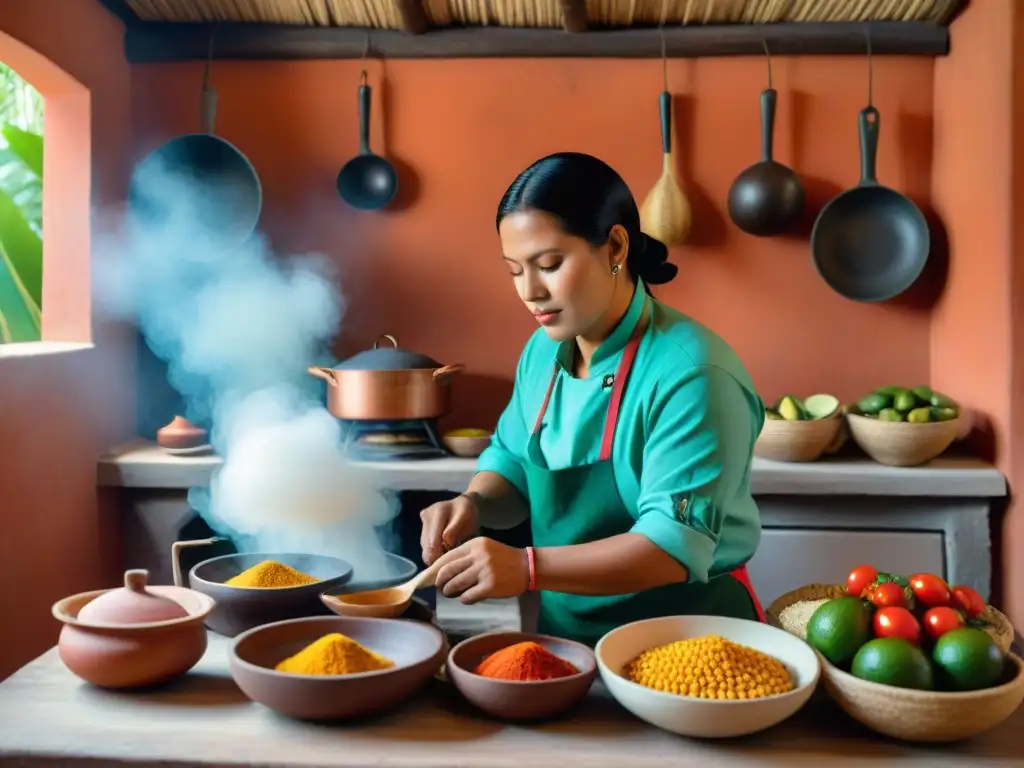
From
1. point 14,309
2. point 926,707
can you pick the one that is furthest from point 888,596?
point 14,309

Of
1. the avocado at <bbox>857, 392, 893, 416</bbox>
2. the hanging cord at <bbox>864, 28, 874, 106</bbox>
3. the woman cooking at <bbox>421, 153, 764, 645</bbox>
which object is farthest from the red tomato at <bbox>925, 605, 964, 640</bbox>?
the hanging cord at <bbox>864, 28, 874, 106</bbox>

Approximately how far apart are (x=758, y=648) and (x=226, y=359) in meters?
2.47

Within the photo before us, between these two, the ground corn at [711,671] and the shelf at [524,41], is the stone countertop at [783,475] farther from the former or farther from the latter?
the ground corn at [711,671]

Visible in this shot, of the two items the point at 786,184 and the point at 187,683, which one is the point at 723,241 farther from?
the point at 187,683

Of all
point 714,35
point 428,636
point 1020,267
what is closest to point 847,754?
point 428,636

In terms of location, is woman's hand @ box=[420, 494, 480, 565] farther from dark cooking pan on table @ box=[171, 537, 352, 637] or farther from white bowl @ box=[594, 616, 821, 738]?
white bowl @ box=[594, 616, 821, 738]

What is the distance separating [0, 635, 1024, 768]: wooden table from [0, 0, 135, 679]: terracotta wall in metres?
1.44

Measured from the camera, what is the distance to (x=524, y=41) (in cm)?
335

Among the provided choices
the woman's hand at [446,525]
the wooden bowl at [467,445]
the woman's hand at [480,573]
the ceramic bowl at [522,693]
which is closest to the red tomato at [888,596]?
the ceramic bowl at [522,693]

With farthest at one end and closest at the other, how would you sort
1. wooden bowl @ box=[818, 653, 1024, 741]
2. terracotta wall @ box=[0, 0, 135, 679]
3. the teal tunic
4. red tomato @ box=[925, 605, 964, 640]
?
terracotta wall @ box=[0, 0, 135, 679]
the teal tunic
red tomato @ box=[925, 605, 964, 640]
wooden bowl @ box=[818, 653, 1024, 741]

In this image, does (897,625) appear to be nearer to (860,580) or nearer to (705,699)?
(860,580)

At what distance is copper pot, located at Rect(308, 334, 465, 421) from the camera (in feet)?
10.0

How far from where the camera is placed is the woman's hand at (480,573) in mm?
1461

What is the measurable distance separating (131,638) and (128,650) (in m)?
0.02
